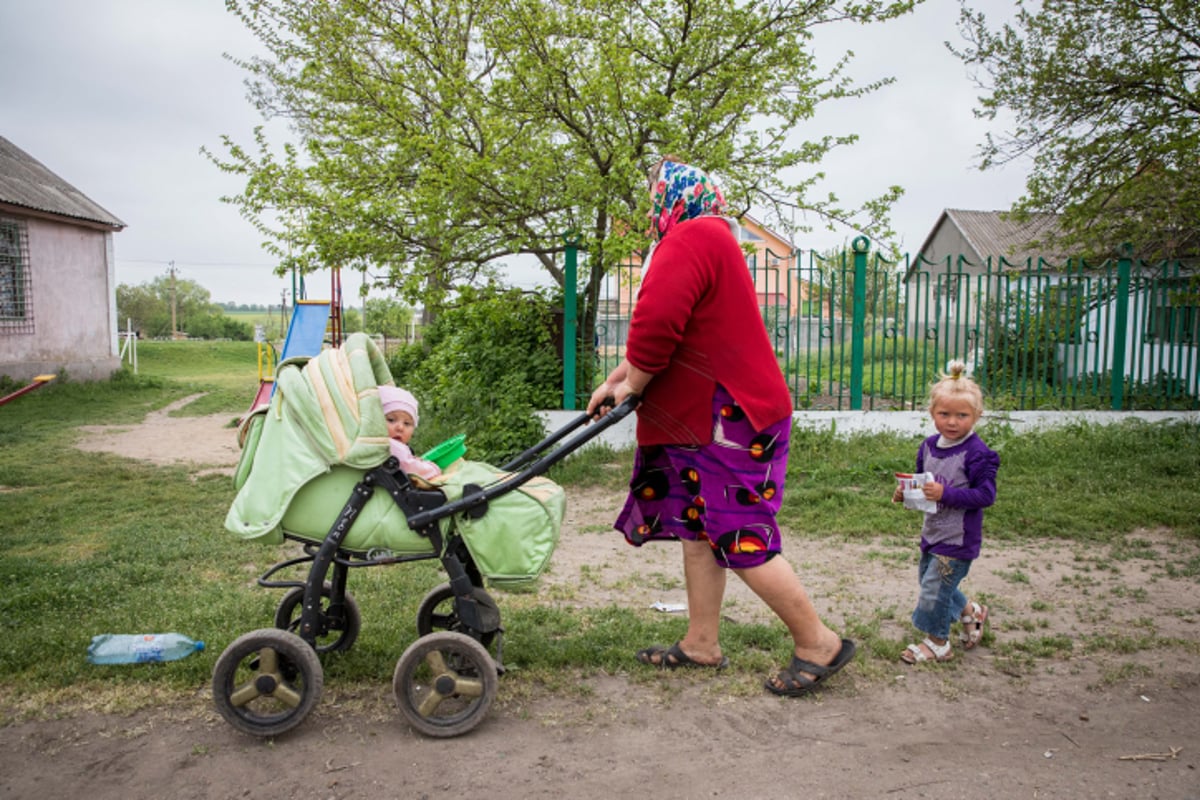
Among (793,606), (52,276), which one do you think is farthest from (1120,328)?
(52,276)

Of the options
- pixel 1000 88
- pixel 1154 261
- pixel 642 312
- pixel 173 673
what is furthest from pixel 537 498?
pixel 1000 88

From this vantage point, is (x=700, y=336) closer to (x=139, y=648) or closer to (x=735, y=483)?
(x=735, y=483)

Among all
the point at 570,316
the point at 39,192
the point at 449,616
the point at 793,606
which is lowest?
the point at 449,616

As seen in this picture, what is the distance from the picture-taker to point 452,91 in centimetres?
869

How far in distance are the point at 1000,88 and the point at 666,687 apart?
10520 mm

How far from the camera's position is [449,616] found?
360cm

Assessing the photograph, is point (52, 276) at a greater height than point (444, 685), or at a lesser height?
greater

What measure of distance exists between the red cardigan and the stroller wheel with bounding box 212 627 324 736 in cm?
157

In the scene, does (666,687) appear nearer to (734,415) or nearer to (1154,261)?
(734,415)

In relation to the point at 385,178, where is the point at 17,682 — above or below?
below

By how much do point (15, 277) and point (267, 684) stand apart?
58.4ft

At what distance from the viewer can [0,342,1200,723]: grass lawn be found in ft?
11.7

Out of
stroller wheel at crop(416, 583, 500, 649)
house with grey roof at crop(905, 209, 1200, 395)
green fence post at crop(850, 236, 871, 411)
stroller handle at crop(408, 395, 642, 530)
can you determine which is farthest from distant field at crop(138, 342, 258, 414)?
stroller handle at crop(408, 395, 642, 530)

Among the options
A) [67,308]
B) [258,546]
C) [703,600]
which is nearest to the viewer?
[703,600]
